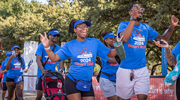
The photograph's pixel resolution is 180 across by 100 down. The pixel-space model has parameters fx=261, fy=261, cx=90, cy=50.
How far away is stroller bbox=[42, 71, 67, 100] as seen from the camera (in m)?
5.77

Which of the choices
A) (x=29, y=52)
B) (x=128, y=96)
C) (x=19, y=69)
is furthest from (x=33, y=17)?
(x=128, y=96)

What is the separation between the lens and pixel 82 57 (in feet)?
14.2

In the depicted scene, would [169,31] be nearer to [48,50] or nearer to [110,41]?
[110,41]

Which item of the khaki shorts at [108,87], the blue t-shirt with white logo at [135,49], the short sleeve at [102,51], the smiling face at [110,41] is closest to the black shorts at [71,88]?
the short sleeve at [102,51]

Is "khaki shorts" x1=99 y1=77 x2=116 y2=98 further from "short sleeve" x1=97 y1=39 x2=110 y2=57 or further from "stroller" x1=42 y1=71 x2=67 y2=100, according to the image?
"short sleeve" x1=97 y1=39 x2=110 y2=57

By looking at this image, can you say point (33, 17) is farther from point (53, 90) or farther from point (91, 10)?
point (53, 90)

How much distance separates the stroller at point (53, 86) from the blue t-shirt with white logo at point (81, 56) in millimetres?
1491

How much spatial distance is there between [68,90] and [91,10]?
12.4m

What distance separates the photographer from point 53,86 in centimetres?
605

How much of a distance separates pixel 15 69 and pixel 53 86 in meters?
3.66

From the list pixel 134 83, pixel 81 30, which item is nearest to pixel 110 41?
pixel 134 83

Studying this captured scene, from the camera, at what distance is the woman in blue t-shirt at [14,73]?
28.7 feet

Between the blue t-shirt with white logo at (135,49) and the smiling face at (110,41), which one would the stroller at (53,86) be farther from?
the blue t-shirt with white logo at (135,49)

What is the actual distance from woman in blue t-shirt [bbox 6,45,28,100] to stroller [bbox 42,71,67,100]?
2.70 metres
